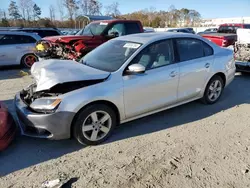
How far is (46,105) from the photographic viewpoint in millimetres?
3139

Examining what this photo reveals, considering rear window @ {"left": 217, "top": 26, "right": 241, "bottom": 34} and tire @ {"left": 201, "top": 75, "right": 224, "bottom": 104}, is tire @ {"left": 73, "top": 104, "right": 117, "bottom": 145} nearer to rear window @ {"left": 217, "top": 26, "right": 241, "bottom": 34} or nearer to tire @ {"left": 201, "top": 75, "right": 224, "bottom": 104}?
tire @ {"left": 201, "top": 75, "right": 224, "bottom": 104}

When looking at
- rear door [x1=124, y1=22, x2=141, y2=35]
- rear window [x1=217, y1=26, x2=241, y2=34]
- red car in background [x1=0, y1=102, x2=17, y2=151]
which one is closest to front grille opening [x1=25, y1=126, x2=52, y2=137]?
red car in background [x1=0, y1=102, x2=17, y2=151]

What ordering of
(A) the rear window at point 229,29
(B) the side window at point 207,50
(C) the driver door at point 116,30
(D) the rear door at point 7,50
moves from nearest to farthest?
1. (B) the side window at point 207,50
2. (C) the driver door at point 116,30
3. (D) the rear door at point 7,50
4. (A) the rear window at point 229,29

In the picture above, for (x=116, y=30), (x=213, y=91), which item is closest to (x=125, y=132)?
(x=213, y=91)

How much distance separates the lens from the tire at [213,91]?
4880mm

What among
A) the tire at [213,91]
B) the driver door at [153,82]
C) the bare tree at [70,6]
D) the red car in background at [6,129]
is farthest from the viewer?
the bare tree at [70,6]

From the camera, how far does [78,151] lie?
3348 millimetres

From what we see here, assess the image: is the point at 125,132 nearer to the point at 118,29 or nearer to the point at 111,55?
the point at 111,55

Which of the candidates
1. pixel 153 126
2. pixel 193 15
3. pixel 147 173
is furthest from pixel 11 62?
pixel 193 15

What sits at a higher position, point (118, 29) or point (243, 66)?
point (118, 29)

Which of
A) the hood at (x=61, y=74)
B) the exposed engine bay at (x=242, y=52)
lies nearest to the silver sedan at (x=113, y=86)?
the hood at (x=61, y=74)

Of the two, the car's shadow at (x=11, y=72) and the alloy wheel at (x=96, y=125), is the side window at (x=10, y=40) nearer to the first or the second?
the car's shadow at (x=11, y=72)

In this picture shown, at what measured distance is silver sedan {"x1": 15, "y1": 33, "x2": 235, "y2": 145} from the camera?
126 inches

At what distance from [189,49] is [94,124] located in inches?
93.5
